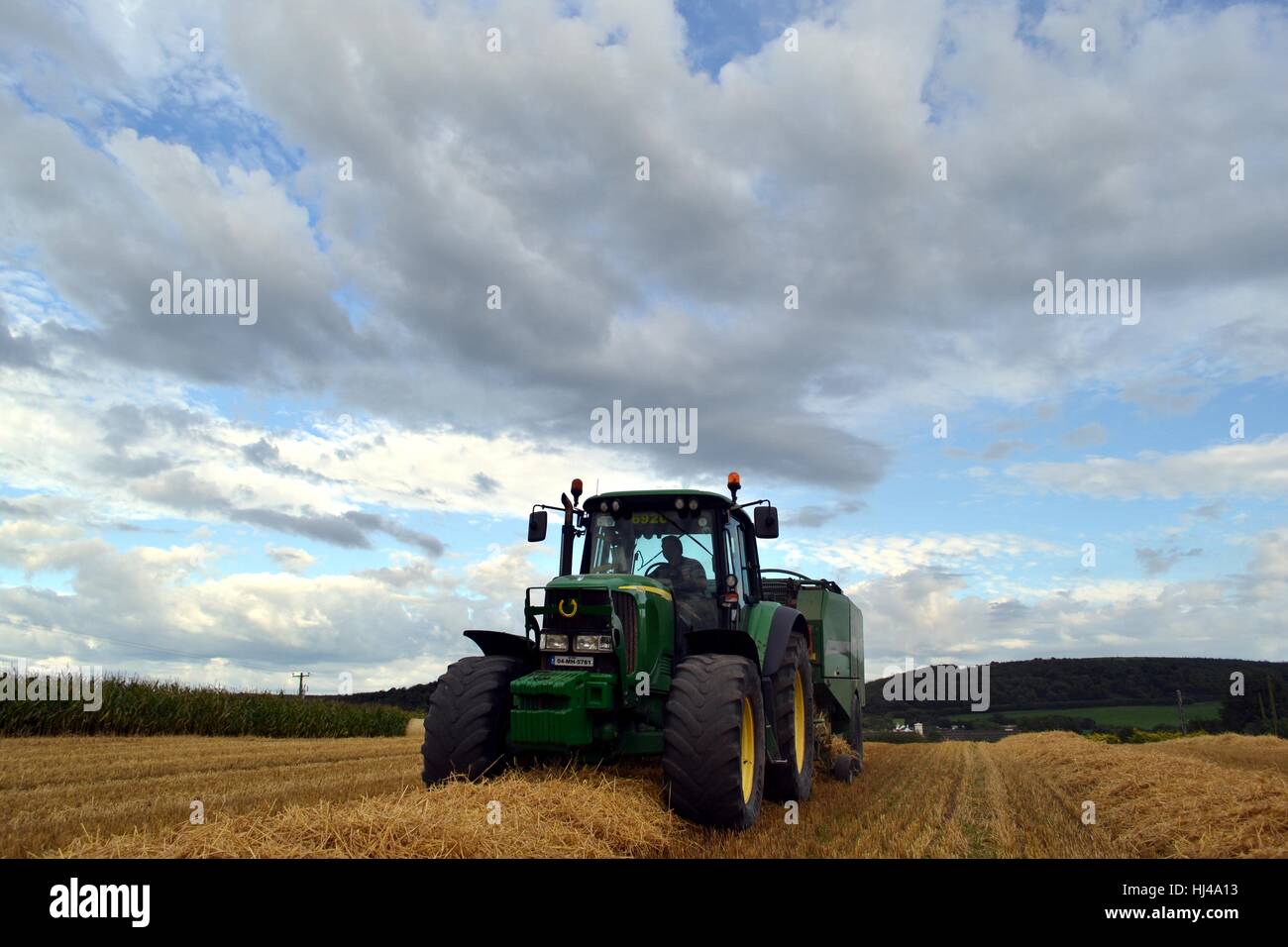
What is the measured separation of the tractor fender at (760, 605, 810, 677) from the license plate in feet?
5.83

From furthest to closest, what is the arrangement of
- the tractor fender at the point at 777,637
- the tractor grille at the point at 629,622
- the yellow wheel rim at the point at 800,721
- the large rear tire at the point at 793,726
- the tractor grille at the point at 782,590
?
the tractor grille at the point at 782,590 → the yellow wheel rim at the point at 800,721 → the large rear tire at the point at 793,726 → the tractor fender at the point at 777,637 → the tractor grille at the point at 629,622

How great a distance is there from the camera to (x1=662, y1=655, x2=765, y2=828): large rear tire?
668 centimetres

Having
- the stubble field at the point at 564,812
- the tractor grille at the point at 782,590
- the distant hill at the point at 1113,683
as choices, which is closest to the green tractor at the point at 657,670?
the stubble field at the point at 564,812

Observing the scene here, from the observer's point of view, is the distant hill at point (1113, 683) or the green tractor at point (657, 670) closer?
the green tractor at point (657, 670)

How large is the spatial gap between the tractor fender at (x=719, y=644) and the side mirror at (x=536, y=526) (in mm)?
1687

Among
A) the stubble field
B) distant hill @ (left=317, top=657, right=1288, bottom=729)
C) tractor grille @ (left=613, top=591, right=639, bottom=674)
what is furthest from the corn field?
distant hill @ (left=317, top=657, right=1288, bottom=729)

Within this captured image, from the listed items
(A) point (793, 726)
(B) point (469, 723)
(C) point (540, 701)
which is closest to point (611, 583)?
(C) point (540, 701)

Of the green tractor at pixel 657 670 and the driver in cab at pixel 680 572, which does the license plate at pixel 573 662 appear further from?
the driver in cab at pixel 680 572

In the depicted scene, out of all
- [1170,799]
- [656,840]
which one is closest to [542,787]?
[656,840]

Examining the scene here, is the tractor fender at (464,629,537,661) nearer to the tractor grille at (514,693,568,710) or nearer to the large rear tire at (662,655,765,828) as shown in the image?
the tractor grille at (514,693,568,710)

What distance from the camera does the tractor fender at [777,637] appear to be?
27.7 ft
